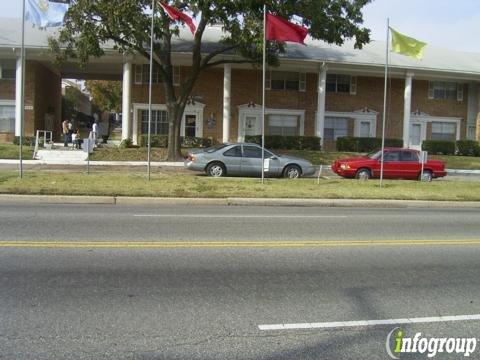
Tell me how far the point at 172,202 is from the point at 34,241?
6061mm

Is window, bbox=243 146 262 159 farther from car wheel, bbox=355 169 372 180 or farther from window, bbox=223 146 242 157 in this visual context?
car wheel, bbox=355 169 372 180

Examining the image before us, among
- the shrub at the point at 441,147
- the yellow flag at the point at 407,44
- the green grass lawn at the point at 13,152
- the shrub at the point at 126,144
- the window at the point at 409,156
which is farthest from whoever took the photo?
the shrub at the point at 441,147

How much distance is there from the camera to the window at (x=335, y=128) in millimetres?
35125

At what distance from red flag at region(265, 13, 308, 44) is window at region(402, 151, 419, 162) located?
22.1ft

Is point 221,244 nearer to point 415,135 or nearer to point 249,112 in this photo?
point 249,112

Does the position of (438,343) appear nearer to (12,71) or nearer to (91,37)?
(91,37)

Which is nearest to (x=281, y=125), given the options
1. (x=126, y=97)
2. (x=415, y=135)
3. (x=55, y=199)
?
(x=415, y=135)

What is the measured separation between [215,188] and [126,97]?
56.1 feet

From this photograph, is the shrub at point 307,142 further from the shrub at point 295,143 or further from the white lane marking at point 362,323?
the white lane marking at point 362,323

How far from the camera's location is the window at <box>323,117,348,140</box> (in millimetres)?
35125

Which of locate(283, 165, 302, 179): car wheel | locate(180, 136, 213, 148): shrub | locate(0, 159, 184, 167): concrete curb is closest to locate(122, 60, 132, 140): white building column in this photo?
locate(180, 136, 213, 148): shrub

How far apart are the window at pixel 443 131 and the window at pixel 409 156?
16.0m

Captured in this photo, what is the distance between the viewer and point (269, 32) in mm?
18953

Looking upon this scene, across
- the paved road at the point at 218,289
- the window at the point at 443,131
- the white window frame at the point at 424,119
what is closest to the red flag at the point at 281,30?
the paved road at the point at 218,289
